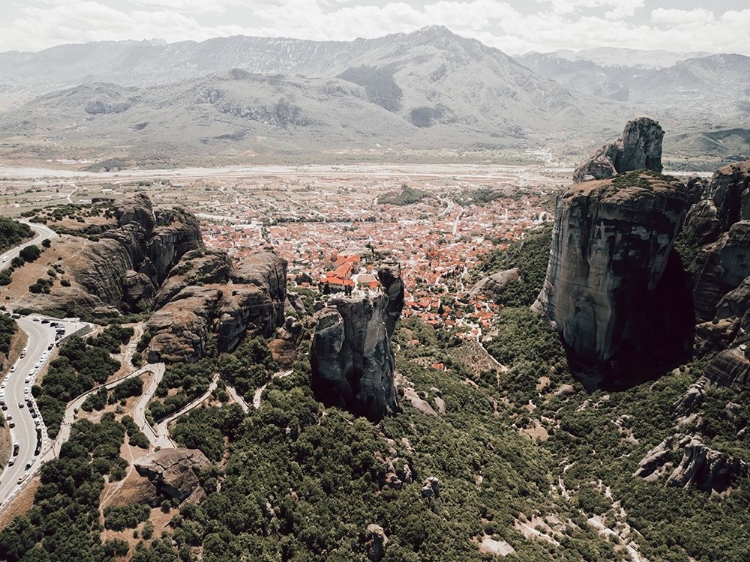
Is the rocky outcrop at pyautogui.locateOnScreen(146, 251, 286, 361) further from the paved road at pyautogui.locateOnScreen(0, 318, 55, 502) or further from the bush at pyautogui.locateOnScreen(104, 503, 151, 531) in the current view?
the bush at pyautogui.locateOnScreen(104, 503, 151, 531)

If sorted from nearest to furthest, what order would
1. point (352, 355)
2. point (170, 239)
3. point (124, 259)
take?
point (352, 355), point (124, 259), point (170, 239)

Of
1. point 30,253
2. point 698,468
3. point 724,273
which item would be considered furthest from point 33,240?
point 724,273

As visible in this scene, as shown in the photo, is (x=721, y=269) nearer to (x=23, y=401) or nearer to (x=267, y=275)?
(x=267, y=275)

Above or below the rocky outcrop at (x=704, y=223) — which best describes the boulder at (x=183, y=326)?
below

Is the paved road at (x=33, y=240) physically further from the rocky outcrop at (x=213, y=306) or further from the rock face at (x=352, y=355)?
the rock face at (x=352, y=355)

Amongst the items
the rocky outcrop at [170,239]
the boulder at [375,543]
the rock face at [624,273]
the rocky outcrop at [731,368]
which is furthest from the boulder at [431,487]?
the rocky outcrop at [170,239]
